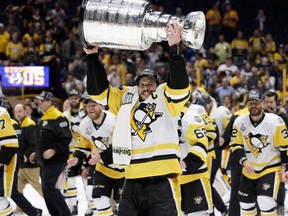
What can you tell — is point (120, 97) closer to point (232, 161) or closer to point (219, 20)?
point (232, 161)

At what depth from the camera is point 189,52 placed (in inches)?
883

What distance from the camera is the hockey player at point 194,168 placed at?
7969 mm

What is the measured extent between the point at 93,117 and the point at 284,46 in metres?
15.1

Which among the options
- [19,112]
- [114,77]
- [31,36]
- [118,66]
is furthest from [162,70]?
[19,112]

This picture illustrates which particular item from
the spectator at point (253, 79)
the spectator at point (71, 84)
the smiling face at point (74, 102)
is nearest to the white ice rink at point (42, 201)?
the smiling face at point (74, 102)

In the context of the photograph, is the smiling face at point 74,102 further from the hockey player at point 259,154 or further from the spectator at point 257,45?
the spectator at point 257,45

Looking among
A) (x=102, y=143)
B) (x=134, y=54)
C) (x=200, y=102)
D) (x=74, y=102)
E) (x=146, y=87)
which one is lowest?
(x=134, y=54)

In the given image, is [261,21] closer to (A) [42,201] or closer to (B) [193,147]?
(A) [42,201]

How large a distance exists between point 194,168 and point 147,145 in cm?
194

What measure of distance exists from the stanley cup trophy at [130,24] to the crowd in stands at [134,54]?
11024 millimetres

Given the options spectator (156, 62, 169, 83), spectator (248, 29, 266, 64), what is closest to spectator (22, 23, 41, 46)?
spectator (156, 62, 169, 83)

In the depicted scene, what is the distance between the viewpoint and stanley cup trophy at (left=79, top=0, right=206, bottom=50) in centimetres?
550

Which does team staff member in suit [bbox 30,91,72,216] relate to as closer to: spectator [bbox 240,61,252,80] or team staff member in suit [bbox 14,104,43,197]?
team staff member in suit [bbox 14,104,43,197]

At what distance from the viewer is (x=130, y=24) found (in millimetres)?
5527
